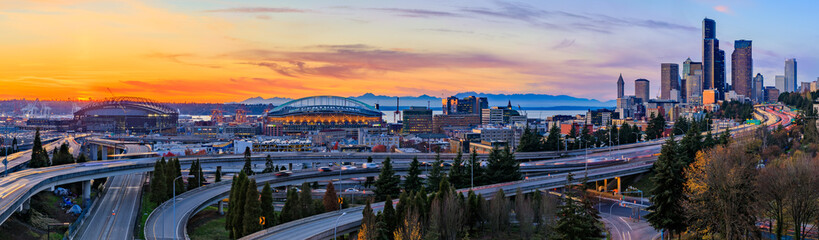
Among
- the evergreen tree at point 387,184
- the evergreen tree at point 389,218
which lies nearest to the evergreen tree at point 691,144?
the evergreen tree at point 387,184

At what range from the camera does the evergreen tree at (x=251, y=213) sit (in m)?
41.8

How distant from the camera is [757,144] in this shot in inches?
2857

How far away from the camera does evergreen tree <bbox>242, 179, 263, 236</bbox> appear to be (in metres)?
41.8

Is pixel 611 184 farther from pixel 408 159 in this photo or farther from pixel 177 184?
pixel 177 184

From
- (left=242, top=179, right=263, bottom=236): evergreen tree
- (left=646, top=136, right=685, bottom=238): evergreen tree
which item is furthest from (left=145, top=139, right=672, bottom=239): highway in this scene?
(left=646, top=136, right=685, bottom=238): evergreen tree

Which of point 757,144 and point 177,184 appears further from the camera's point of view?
point 757,144

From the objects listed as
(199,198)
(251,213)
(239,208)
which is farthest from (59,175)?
(251,213)

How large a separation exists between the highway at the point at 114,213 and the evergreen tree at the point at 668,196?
36947 mm

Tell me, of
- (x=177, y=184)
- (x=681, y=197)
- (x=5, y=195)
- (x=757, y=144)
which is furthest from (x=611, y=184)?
(x=5, y=195)

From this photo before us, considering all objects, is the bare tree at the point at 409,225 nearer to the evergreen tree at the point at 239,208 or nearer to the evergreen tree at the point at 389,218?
the evergreen tree at the point at 389,218

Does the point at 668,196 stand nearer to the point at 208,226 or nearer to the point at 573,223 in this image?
the point at 573,223

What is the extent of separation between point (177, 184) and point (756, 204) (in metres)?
48.7

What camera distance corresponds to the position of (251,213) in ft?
138

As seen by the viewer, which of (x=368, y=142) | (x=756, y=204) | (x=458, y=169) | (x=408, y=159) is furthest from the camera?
(x=368, y=142)
